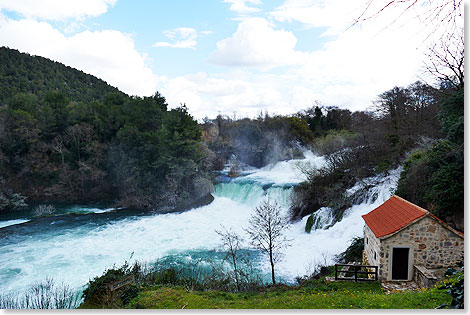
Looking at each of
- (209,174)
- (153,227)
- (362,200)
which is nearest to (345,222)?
(362,200)

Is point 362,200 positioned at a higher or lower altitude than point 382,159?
lower

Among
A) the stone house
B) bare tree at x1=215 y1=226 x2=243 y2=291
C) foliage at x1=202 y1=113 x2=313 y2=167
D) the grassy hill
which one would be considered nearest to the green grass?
the grassy hill

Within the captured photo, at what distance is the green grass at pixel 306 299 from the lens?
3965 millimetres

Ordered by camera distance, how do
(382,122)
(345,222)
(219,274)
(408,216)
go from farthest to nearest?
1. (382,122)
2. (345,222)
3. (219,274)
4. (408,216)

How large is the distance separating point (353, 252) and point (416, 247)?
263 centimetres

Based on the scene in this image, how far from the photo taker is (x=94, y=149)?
19344mm

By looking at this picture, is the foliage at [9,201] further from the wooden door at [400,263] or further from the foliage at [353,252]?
the wooden door at [400,263]

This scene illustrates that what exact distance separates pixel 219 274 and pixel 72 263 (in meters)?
5.03

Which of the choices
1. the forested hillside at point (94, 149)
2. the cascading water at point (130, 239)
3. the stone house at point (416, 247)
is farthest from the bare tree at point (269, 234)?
the forested hillside at point (94, 149)

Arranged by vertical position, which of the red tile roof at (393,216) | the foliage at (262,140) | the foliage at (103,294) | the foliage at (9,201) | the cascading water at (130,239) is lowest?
the cascading water at (130,239)

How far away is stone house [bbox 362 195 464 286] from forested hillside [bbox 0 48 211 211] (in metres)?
13.5

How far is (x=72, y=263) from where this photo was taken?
9.51 meters

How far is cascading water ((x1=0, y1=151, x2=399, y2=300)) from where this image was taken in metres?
9.05

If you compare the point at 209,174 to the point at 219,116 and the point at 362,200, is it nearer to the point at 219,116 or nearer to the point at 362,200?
the point at 362,200
